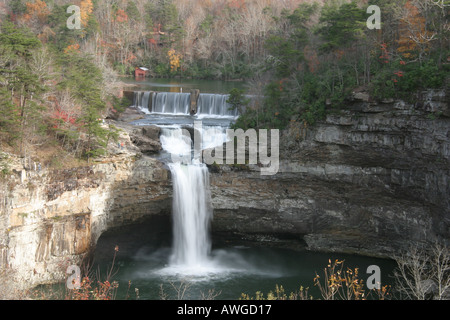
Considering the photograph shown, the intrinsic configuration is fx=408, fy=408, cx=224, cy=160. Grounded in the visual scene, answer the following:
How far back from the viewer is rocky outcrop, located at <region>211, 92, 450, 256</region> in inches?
818

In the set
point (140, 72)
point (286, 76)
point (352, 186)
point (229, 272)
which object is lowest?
point (229, 272)

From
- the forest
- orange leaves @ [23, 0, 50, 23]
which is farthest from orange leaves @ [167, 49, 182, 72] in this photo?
the forest

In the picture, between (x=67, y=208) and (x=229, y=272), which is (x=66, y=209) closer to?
(x=67, y=208)

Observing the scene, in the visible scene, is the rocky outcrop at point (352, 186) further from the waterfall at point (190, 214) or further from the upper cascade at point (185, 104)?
the upper cascade at point (185, 104)

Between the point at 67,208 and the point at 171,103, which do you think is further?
the point at 171,103

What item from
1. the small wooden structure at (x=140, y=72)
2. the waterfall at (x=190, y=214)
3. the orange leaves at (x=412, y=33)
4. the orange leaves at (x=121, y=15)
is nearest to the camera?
the orange leaves at (x=412, y=33)

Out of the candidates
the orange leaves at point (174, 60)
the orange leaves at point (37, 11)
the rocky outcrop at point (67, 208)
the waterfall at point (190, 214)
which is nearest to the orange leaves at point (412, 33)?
the waterfall at point (190, 214)

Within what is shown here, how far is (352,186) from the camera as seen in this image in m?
23.2

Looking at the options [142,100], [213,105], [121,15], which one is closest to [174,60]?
[121,15]

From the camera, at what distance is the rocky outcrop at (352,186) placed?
68.2 ft

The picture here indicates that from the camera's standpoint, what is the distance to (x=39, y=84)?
2091cm

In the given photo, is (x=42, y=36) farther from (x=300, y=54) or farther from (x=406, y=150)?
(x=406, y=150)

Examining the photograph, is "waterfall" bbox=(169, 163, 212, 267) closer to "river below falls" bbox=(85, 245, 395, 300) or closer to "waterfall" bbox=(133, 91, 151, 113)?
"river below falls" bbox=(85, 245, 395, 300)

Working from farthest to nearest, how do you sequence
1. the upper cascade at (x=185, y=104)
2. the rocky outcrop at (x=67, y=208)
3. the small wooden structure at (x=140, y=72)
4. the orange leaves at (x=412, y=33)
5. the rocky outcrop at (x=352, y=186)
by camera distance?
the small wooden structure at (x=140, y=72) < the upper cascade at (x=185, y=104) < the orange leaves at (x=412, y=33) < the rocky outcrop at (x=352, y=186) < the rocky outcrop at (x=67, y=208)
